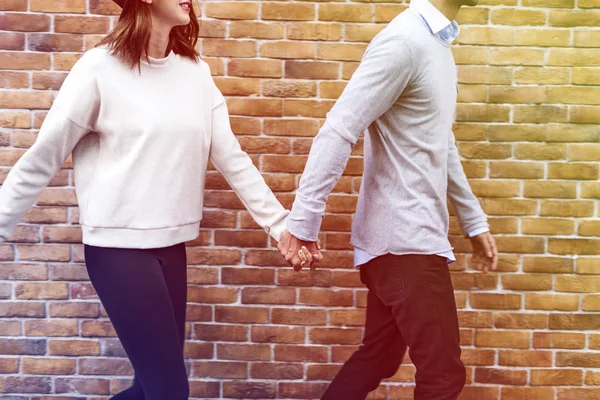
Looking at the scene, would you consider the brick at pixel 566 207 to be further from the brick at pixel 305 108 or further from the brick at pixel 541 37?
the brick at pixel 305 108

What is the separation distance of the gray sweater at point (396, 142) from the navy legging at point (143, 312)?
496 mm

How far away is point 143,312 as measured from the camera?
198 centimetres

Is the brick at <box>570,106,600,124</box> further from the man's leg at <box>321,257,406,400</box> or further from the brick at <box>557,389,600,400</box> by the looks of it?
A: the man's leg at <box>321,257,406,400</box>

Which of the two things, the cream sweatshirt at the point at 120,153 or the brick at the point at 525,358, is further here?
the brick at the point at 525,358

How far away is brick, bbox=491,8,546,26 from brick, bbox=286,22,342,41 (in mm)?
711

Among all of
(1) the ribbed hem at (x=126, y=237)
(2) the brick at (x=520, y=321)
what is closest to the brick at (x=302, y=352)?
(2) the brick at (x=520, y=321)

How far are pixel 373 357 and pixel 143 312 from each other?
0.83m

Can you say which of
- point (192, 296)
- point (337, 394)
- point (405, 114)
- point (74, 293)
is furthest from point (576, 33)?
point (74, 293)

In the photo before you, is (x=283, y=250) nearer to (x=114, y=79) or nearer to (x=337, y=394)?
(x=337, y=394)

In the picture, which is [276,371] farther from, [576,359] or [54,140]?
[54,140]

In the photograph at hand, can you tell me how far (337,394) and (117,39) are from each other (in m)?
1.45

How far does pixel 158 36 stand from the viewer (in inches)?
82.5

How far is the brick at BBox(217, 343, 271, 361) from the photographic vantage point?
3041mm

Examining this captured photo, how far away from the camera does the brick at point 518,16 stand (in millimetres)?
2859
